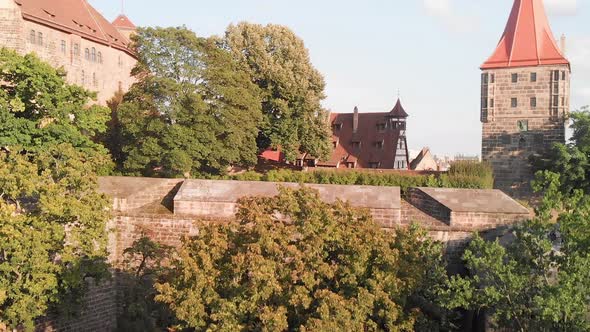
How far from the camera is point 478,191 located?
68.4 ft

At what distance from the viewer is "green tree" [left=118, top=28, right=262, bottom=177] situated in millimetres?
31469

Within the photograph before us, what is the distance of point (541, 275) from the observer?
506 inches

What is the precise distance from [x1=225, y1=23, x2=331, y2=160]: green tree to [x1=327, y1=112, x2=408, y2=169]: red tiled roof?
478 inches

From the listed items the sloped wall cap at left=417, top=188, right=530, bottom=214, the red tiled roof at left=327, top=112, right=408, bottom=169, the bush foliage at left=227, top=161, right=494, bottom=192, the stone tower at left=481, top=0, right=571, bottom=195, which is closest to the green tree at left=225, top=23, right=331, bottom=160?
the bush foliage at left=227, top=161, right=494, bottom=192

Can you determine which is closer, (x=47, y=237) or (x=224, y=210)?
(x=47, y=237)

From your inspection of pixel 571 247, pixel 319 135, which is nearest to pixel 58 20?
pixel 319 135

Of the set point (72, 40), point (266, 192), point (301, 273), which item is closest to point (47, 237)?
point (301, 273)

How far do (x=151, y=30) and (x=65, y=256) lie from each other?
20849mm

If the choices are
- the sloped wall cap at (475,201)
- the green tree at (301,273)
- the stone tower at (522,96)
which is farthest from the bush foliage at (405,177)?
the green tree at (301,273)

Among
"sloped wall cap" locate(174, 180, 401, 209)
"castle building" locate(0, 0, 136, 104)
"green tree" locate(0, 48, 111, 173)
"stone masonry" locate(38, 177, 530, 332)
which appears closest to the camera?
"stone masonry" locate(38, 177, 530, 332)

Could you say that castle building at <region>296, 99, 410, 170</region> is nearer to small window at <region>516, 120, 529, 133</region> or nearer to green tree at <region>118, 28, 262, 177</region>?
small window at <region>516, 120, 529, 133</region>

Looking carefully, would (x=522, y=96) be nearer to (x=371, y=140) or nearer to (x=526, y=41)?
(x=526, y=41)

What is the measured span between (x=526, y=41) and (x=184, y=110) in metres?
29.3

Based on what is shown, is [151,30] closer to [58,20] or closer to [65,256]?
[58,20]
